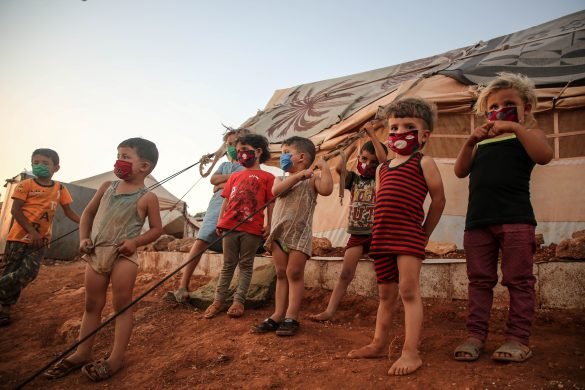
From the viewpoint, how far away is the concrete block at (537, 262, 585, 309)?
289 cm

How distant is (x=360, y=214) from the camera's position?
3205mm

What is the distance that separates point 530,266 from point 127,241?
2.27 metres

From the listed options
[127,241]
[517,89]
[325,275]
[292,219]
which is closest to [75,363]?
[127,241]

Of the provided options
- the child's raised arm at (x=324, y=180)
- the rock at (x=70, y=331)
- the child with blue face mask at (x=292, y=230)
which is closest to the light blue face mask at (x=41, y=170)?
the rock at (x=70, y=331)

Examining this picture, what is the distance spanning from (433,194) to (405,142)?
0.33m

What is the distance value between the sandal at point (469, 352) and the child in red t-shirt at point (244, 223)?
1.64 metres

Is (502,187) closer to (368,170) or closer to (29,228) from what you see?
(368,170)

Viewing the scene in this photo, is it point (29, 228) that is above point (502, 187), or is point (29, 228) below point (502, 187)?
below

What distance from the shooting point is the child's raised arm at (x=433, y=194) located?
2.07 metres

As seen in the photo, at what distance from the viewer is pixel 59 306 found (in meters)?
4.58

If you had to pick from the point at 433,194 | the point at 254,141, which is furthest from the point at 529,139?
the point at 254,141

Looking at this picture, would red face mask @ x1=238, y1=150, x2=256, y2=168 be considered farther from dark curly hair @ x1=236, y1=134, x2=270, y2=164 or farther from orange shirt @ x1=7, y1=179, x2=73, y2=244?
orange shirt @ x1=7, y1=179, x2=73, y2=244

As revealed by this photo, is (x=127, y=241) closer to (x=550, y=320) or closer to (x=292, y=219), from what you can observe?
(x=292, y=219)

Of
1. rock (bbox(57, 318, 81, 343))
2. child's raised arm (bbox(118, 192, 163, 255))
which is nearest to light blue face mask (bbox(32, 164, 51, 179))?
rock (bbox(57, 318, 81, 343))
